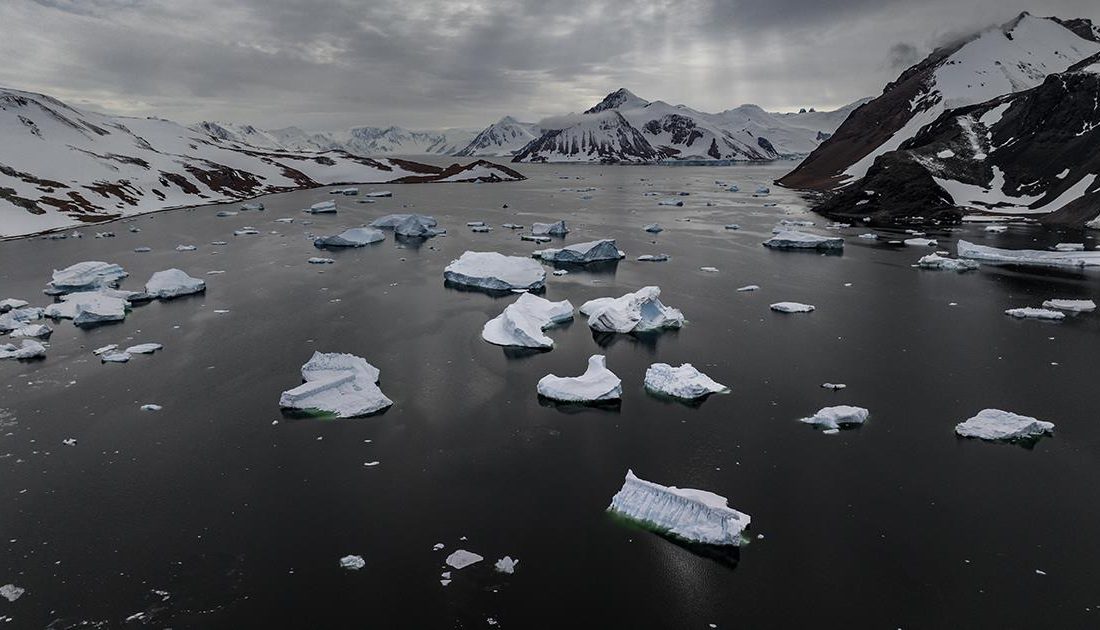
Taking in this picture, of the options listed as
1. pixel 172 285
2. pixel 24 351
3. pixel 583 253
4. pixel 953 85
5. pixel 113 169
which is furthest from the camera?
pixel 953 85

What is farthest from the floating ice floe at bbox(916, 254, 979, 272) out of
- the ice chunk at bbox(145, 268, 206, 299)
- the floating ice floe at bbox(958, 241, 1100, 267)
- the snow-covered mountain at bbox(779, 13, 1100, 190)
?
the snow-covered mountain at bbox(779, 13, 1100, 190)

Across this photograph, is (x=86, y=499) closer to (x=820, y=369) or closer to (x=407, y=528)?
(x=407, y=528)

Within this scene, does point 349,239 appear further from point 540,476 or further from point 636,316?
point 540,476

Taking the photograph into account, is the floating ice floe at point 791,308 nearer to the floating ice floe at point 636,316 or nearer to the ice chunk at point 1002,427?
the floating ice floe at point 636,316

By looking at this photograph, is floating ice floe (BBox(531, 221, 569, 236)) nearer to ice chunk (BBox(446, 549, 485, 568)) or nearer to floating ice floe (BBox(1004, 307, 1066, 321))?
floating ice floe (BBox(1004, 307, 1066, 321))

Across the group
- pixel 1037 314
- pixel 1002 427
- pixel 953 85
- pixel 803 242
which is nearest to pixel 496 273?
pixel 1002 427

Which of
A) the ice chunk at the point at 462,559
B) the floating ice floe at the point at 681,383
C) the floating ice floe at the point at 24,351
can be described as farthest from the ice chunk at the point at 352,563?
the floating ice floe at the point at 24,351
